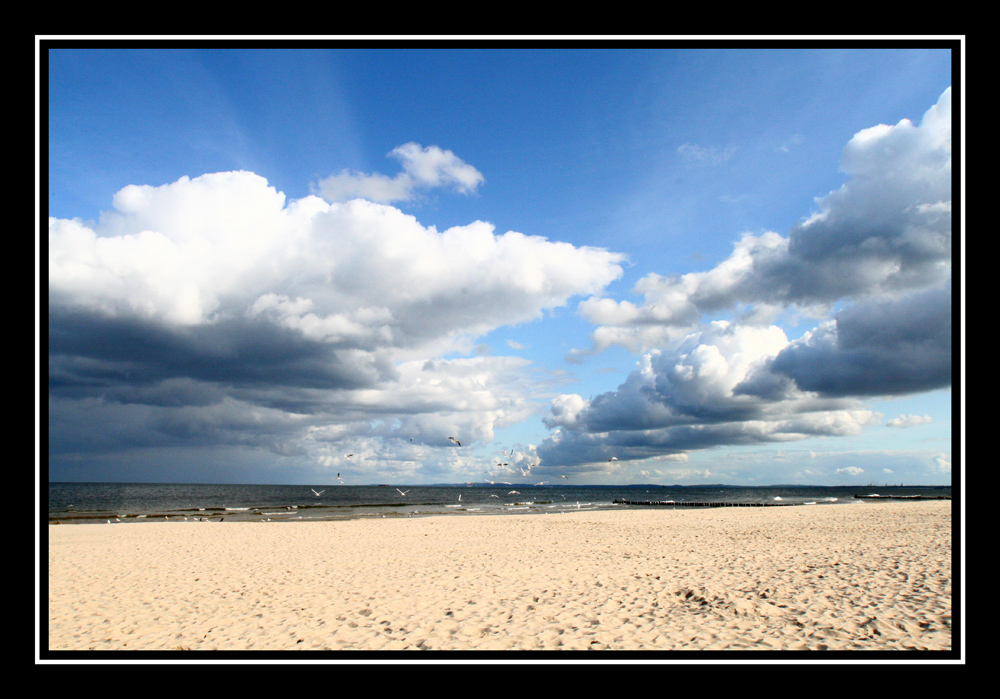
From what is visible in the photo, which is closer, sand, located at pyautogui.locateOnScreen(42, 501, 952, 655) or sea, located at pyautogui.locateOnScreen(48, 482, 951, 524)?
sand, located at pyautogui.locateOnScreen(42, 501, 952, 655)

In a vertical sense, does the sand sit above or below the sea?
above

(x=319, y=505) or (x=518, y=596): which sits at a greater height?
(x=518, y=596)

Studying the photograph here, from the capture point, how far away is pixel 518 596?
404 inches

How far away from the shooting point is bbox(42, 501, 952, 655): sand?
7.70m

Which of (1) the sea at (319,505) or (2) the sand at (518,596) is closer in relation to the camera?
(2) the sand at (518,596)

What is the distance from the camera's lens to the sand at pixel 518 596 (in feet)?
25.2

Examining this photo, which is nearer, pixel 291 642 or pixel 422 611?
pixel 291 642

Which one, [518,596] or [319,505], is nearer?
[518,596]

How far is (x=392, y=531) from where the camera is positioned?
25.9m

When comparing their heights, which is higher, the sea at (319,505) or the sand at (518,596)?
the sand at (518,596)
